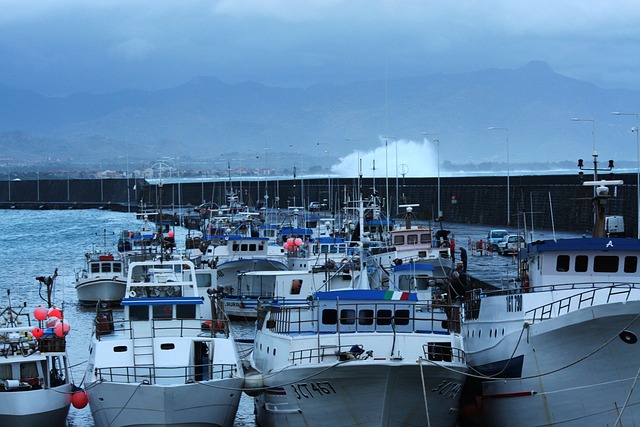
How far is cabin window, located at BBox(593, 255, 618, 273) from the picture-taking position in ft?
91.5

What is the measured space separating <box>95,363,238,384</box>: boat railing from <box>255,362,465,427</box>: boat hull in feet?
4.81

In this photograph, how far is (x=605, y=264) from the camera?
1101 inches

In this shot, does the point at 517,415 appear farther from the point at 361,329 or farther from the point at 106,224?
the point at 106,224

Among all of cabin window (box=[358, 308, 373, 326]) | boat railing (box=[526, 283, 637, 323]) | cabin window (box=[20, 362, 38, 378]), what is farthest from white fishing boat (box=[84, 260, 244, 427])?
boat railing (box=[526, 283, 637, 323])

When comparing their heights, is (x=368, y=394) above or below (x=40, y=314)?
below

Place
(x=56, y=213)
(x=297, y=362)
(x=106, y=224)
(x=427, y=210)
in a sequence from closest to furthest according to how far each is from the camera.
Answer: (x=297, y=362) → (x=427, y=210) → (x=106, y=224) → (x=56, y=213)

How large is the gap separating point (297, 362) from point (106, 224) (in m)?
118

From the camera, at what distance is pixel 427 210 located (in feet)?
396

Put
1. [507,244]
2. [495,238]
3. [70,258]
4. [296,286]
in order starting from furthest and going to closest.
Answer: [70,258]
[495,238]
[507,244]
[296,286]

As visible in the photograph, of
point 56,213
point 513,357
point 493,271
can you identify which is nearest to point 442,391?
point 513,357

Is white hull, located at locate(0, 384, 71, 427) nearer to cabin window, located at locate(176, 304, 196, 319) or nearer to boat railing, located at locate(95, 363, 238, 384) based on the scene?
boat railing, located at locate(95, 363, 238, 384)

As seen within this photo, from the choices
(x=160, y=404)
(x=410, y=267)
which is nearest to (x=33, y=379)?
(x=160, y=404)

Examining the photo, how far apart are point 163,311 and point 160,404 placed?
4.16 metres

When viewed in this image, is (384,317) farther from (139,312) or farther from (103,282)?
(103,282)
